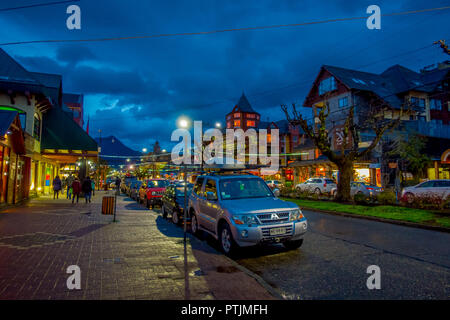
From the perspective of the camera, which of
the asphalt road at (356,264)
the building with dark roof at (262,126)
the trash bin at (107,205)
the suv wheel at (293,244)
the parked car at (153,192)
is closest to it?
the asphalt road at (356,264)

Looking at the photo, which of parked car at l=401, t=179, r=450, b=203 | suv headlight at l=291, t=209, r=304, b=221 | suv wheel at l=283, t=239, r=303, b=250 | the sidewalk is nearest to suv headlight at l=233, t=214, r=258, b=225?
the sidewalk

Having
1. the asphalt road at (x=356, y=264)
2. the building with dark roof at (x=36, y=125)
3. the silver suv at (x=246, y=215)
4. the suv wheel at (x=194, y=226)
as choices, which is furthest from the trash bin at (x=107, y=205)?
the building with dark roof at (x=36, y=125)

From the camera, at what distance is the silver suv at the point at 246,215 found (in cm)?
673

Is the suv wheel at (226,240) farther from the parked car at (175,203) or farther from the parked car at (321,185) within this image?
the parked car at (321,185)

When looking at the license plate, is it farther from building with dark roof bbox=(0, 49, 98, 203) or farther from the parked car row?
building with dark roof bbox=(0, 49, 98, 203)

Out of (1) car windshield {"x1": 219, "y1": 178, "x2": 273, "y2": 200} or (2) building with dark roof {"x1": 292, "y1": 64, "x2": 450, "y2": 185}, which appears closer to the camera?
(1) car windshield {"x1": 219, "y1": 178, "x2": 273, "y2": 200}

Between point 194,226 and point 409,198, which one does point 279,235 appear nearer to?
point 194,226

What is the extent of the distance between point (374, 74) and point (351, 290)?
44.4 meters

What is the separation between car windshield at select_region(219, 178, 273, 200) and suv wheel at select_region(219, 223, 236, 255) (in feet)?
2.93

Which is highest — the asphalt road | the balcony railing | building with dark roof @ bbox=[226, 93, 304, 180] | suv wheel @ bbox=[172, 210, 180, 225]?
building with dark roof @ bbox=[226, 93, 304, 180]

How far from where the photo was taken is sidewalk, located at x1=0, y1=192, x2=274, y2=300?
4504 mm

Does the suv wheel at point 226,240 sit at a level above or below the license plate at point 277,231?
below

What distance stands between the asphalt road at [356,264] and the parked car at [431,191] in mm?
6673
